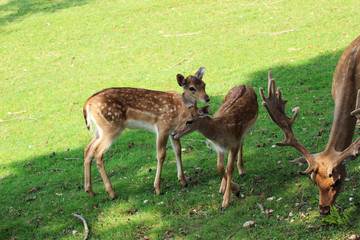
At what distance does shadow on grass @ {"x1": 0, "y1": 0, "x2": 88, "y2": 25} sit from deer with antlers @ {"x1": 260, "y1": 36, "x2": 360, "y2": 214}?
1464 cm

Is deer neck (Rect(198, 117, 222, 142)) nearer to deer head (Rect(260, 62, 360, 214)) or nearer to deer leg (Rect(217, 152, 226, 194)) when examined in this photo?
deer leg (Rect(217, 152, 226, 194))

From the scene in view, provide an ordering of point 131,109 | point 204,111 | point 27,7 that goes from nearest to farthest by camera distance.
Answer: point 204,111
point 131,109
point 27,7

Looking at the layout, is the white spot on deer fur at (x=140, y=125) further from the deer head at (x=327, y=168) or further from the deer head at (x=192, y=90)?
the deer head at (x=327, y=168)

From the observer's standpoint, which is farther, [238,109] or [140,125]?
[140,125]

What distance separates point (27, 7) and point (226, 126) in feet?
48.0

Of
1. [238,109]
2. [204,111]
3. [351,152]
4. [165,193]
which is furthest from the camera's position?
[165,193]

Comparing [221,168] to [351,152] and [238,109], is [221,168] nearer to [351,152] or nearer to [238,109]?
[238,109]

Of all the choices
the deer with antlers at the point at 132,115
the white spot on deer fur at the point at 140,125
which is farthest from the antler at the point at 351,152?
the white spot on deer fur at the point at 140,125

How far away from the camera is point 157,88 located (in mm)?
11352

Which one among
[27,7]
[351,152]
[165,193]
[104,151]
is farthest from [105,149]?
[27,7]

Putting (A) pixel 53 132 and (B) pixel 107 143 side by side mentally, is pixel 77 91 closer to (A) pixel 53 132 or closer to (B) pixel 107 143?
(A) pixel 53 132

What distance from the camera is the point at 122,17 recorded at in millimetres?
16500

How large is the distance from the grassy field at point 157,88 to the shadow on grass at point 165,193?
0.07 feet

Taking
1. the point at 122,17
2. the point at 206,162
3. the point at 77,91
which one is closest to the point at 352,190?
the point at 206,162
